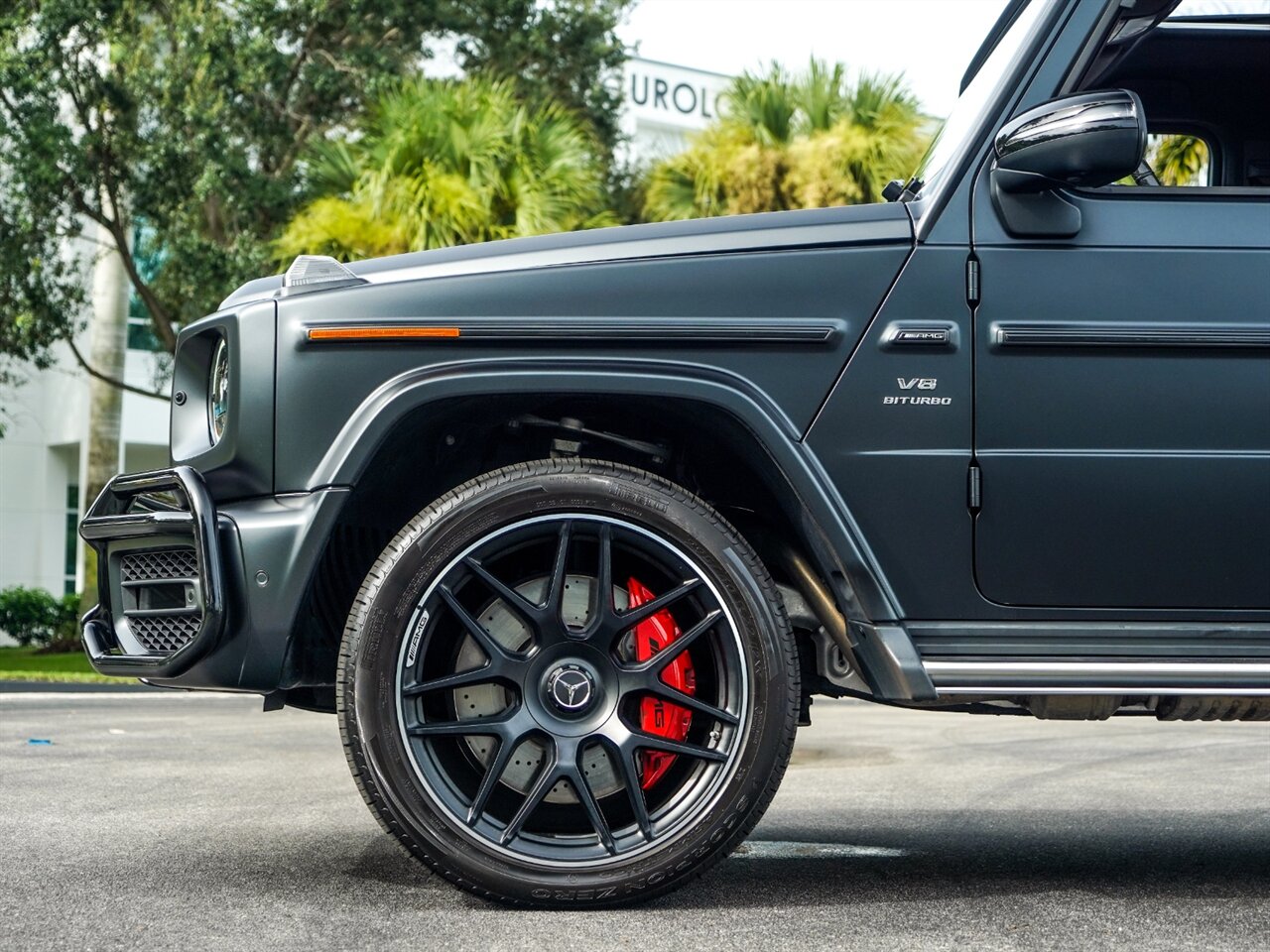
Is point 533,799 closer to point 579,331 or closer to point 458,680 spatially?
point 458,680

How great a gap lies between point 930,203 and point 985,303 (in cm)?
26

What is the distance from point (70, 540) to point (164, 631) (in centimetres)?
2835

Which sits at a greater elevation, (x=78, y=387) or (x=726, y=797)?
(x=78, y=387)

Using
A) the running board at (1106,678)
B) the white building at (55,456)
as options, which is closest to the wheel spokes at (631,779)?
the running board at (1106,678)

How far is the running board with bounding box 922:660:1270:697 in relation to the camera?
3182mm

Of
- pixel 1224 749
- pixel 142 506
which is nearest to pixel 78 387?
pixel 1224 749

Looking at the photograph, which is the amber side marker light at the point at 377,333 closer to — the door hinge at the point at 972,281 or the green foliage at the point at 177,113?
the door hinge at the point at 972,281

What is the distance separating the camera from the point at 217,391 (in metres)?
3.49

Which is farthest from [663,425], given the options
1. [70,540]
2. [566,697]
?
[70,540]

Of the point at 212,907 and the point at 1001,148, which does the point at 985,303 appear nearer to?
the point at 1001,148

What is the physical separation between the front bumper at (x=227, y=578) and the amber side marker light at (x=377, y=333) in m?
0.33

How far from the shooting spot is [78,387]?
29109 mm

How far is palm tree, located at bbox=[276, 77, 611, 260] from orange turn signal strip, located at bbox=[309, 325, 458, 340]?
12.1 meters

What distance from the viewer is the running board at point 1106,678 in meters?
3.18
